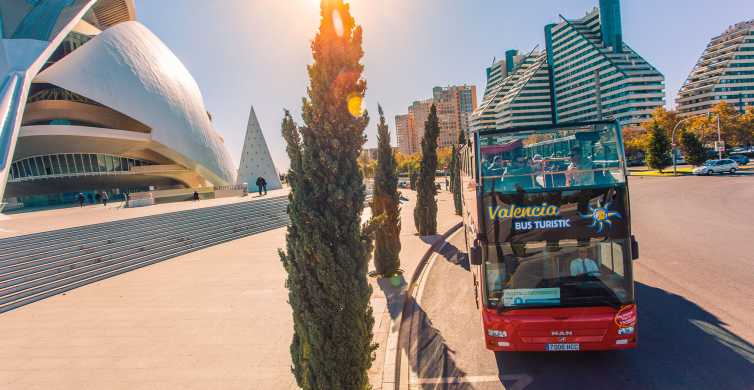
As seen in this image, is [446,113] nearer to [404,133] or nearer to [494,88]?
[404,133]

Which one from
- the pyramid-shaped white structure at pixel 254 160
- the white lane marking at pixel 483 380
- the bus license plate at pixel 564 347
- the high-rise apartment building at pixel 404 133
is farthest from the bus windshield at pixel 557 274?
the high-rise apartment building at pixel 404 133

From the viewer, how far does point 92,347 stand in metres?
6.66

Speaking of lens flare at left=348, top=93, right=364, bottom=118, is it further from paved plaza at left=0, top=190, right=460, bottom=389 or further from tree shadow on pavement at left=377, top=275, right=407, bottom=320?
tree shadow on pavement at left=377, top=275, right=407, bottom=320

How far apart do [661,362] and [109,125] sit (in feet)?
144

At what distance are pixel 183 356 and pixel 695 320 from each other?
29.7ft

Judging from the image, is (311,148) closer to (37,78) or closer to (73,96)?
(37,78)

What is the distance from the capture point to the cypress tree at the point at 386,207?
10.0m

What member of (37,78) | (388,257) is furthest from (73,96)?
(388,257)

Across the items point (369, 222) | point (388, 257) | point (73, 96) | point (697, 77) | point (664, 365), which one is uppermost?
point (697, 77)

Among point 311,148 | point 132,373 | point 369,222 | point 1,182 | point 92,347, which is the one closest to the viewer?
point 311,148

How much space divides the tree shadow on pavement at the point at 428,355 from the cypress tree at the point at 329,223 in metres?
1.45

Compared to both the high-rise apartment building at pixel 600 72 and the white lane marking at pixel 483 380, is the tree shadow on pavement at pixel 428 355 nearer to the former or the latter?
the white lane marking at pixel 483 380

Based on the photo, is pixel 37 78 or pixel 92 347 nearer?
pixel 92 347

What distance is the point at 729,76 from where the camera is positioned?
80688mm
